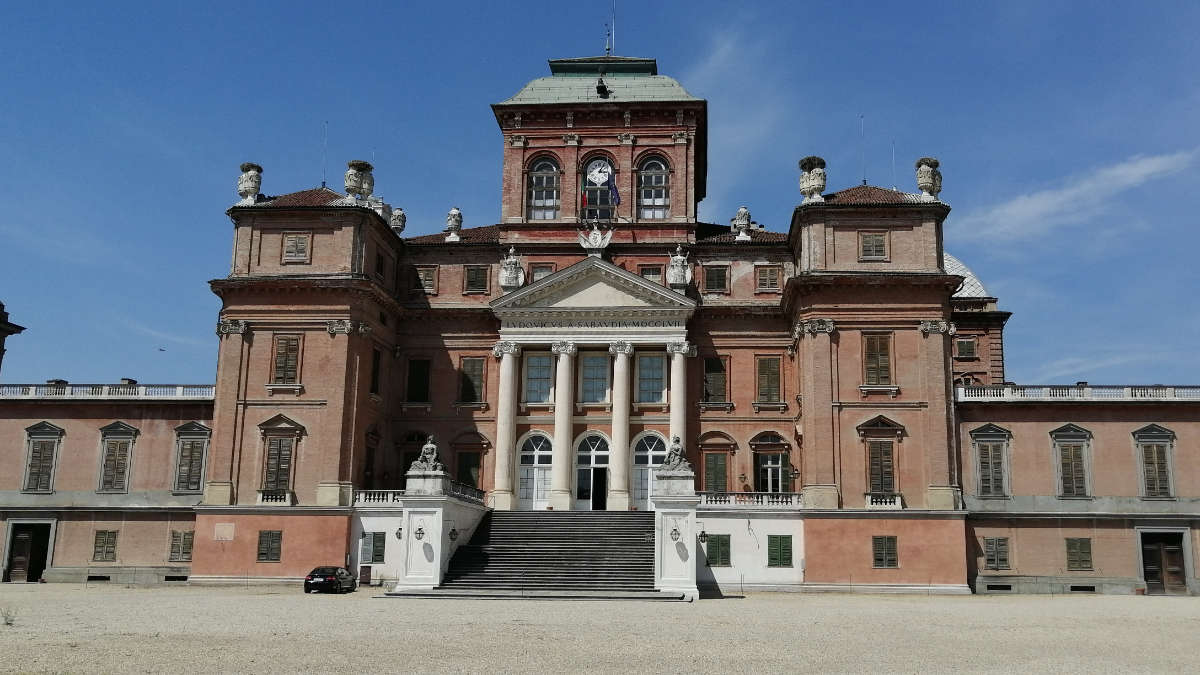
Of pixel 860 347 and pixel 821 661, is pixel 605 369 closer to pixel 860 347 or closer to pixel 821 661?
pixel 860 347

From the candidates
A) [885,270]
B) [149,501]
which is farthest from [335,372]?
[885,270]

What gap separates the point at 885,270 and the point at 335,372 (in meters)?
21.2

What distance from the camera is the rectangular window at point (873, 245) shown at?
41562 millimetres

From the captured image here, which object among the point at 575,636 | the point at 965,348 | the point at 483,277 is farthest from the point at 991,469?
the point at 575,636

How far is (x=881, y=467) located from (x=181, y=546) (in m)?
27.3

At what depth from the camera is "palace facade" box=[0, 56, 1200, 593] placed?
40.0m

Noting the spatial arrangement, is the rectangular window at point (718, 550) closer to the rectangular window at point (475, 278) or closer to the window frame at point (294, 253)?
the rectangular window at point (475, 278)

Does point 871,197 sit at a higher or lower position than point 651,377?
higher

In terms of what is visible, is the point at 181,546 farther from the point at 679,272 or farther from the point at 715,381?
the point at 679,272

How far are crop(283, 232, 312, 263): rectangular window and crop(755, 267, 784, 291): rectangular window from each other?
723 inches

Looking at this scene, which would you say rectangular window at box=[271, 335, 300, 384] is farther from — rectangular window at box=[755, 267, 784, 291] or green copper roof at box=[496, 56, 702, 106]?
rectangular window at box=[755, 267, 784, 291]

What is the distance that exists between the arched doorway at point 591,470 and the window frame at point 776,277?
9.09 m

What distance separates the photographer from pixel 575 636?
71.1 feet

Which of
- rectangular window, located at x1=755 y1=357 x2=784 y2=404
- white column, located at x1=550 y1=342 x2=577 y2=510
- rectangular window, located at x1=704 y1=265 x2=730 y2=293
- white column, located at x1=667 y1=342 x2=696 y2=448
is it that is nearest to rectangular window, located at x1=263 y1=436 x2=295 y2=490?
white column, located at x1=550 y1=342 x2=577 y2=510
